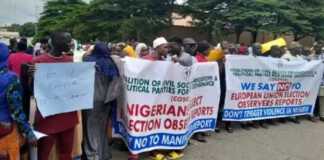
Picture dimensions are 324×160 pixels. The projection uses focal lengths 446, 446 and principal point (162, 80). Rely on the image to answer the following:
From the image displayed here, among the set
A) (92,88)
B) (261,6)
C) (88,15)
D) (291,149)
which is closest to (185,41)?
(291,149)

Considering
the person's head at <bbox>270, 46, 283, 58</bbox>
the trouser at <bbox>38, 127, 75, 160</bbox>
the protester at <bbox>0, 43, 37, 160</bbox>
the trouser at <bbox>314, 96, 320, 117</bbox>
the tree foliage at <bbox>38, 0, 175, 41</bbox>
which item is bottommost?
the trouser at <bbox>314, 96, 320, 117</bbox>

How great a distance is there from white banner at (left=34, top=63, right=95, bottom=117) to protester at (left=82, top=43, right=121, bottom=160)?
1.44 ft

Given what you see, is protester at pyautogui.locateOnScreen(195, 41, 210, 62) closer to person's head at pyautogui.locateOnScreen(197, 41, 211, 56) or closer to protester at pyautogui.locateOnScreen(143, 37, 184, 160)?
person's head at pyautogui.locateOnScreen(197, 41, 211, 56)

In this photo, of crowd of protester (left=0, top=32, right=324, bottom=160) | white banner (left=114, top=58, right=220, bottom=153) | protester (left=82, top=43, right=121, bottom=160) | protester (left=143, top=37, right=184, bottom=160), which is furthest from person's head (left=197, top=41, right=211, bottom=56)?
protester (left=82, top=43, right=121, bottom=160)

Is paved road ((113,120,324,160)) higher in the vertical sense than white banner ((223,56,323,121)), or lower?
lower

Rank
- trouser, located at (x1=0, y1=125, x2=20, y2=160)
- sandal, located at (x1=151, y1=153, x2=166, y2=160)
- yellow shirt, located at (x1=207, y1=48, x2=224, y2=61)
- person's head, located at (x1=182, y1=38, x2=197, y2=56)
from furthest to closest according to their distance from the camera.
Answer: yellow shirt, located at (x1=207, y1=48, x2=224, y2=61), person's head, located at (x1=182, y1=38, x2=197, y2=56), sandal, located at (x1=151, y1=153, x2=166, y2=160), trouser, located at (x1=0, y1=125, x2=20, y2=160)

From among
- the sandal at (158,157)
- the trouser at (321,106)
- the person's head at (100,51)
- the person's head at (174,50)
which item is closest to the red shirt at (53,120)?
the person's head at (100,51)

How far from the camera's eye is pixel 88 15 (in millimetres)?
44250

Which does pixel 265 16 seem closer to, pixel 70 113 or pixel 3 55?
pixel 70 113

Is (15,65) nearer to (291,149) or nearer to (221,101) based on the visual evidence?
(221,101)

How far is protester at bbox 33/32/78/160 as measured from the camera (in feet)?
15.5

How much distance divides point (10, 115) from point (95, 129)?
2094mm

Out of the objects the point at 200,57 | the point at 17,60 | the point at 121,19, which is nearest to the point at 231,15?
the point at 121,19

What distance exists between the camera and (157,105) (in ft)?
21.1
